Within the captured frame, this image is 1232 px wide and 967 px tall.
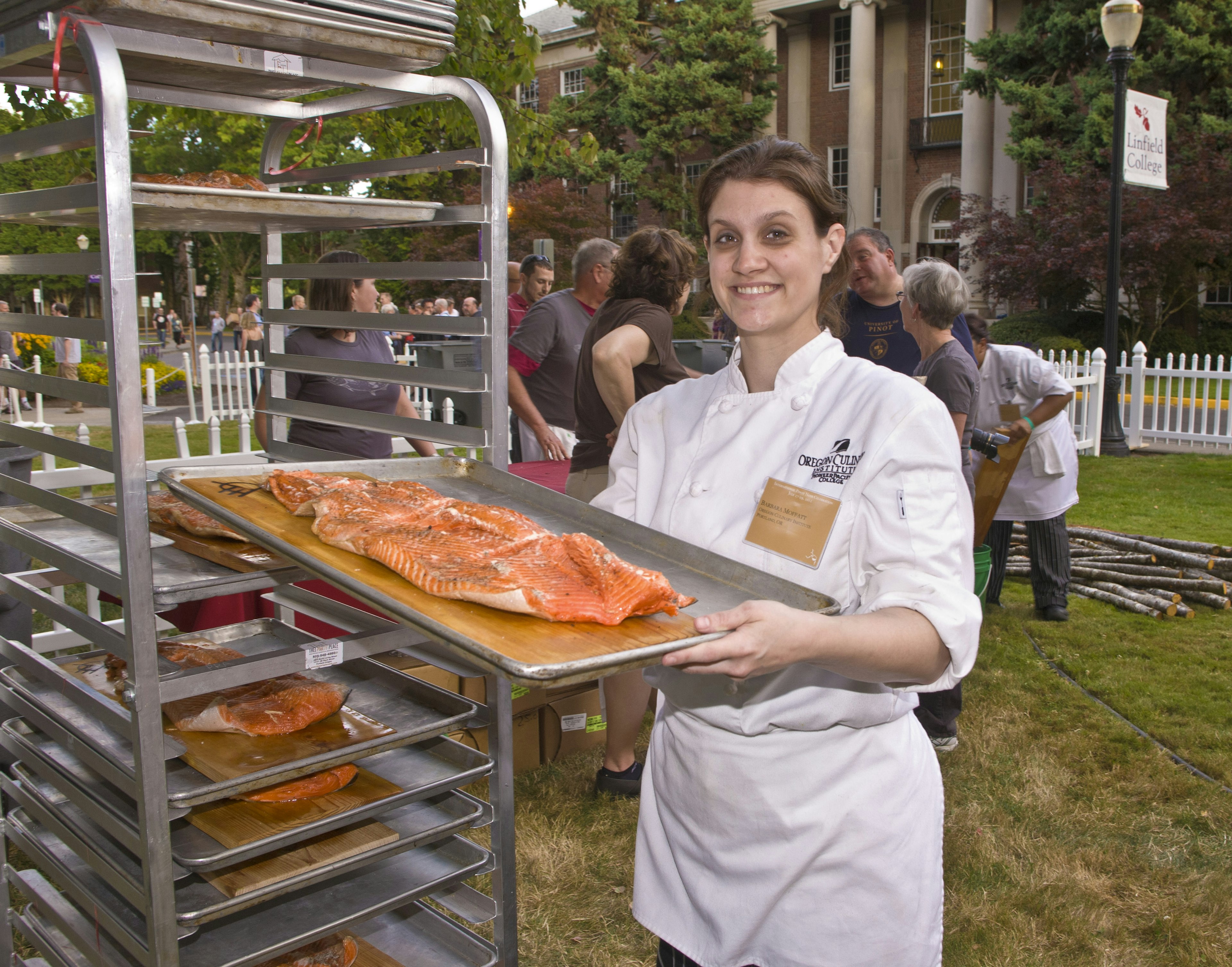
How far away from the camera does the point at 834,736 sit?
201 centimetres

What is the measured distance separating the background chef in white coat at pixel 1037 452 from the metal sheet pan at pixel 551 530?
4.68 meters

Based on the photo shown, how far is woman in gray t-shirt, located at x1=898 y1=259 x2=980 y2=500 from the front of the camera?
4.89 m

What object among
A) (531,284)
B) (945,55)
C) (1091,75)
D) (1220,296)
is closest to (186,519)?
(531,284)

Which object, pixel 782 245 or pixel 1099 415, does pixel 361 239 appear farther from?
pixel 782 245

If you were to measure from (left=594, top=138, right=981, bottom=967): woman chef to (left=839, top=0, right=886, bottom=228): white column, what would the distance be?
1163 inches

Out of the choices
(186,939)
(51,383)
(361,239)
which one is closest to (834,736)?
(186,939)

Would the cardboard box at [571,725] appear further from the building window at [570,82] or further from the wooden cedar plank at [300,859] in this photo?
the building window at [570,82]

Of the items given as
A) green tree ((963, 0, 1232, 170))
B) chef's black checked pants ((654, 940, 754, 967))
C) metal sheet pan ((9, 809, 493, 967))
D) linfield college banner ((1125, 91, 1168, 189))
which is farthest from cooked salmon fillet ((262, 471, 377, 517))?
green tree ((963, 0, 1232, 170))

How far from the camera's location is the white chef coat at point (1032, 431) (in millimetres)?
6680

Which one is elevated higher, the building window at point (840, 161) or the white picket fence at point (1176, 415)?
the building window at point (840, 161)

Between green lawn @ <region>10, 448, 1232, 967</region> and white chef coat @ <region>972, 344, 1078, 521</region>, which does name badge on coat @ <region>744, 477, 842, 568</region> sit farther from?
white chef coat @ <region>972, 344, 1078, 521</region>

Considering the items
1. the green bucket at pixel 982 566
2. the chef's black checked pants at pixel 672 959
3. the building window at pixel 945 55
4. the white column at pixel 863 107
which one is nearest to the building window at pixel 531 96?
the white column at pixel 863 107

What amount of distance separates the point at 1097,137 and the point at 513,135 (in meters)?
20.3

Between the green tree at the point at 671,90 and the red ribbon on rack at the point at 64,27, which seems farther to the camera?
the green tree at the point at 671,90
